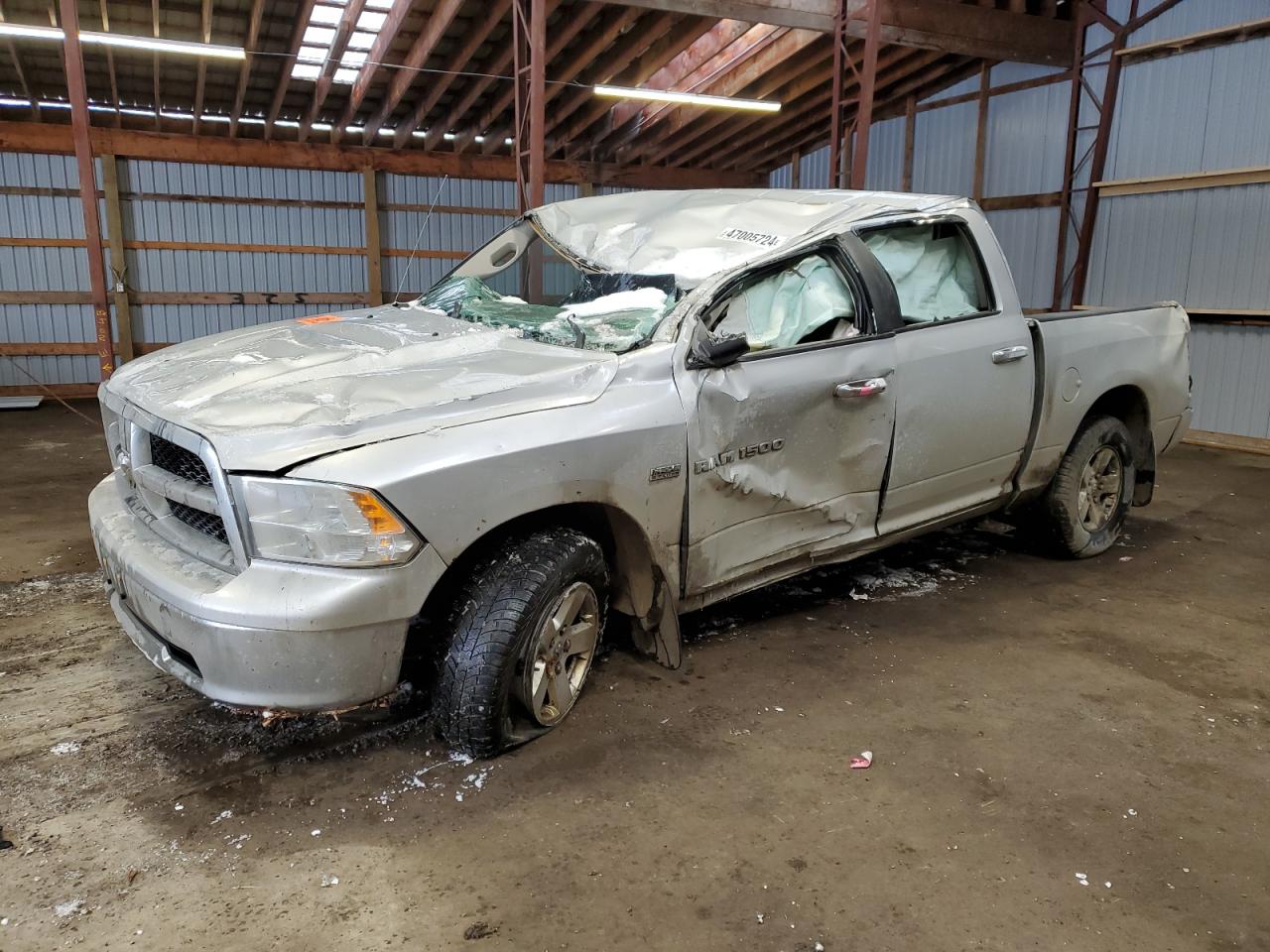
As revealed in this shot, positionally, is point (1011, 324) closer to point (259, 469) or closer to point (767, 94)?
point (259, 469)

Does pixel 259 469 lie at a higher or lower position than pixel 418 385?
lower

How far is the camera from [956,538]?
538 cm

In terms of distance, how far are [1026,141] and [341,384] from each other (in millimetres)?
11955

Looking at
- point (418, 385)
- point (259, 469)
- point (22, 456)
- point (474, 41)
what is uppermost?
point (474, 41)

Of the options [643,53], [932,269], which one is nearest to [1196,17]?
[643,53]

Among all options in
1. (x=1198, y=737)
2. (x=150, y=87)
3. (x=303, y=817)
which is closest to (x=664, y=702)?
(x=303, y=817)

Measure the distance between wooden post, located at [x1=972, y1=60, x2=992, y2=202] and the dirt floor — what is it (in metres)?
10.1

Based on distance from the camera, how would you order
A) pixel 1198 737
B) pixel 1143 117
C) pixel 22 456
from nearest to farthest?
pixel 1198 737 → pixel 22 456 → pixel 1143 117

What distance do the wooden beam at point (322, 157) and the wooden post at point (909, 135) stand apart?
3218mm

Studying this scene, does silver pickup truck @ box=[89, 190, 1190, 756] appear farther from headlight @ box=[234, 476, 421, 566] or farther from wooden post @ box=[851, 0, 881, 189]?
wooden post @ box=[851, 0, 881, 189]

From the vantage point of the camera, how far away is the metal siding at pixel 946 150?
42.2 feet

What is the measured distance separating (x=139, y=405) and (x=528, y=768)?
1653mm

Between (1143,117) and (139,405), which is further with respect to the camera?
(1143,117)

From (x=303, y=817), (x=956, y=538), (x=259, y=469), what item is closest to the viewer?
(x=259, y=469)
